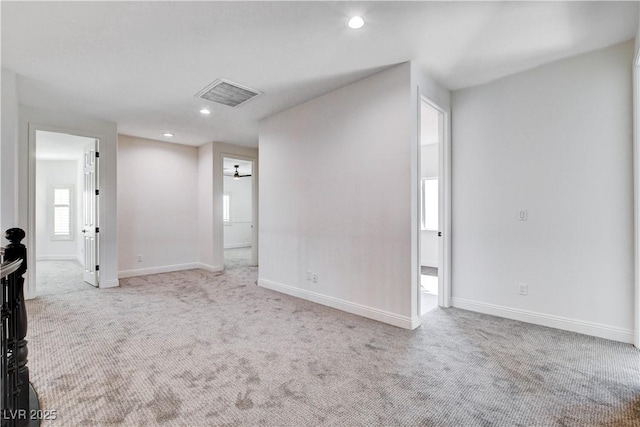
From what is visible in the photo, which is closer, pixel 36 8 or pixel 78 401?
pixel 78 401

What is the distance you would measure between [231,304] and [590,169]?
398 cm

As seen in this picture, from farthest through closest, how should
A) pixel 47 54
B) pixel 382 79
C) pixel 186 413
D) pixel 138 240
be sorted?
pixel 138 240 → pixel 382 79 → pixel 47 54 → pixel 186 413

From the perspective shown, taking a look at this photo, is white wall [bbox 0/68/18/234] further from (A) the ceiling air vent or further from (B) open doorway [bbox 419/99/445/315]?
(B) open doorway [bbox 419/99/445/315]

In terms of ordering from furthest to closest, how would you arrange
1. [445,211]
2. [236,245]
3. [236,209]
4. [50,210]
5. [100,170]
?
[236,209], [236,245], [50,210], [100,170], [445,211]

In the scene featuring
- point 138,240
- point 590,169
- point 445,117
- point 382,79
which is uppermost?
point 382,79

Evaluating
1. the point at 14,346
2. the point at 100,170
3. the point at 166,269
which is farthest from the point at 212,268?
the point at 14,346

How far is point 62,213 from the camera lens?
308 inches

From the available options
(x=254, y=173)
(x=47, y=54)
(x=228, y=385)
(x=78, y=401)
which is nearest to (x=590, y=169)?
(x=228, y=385)

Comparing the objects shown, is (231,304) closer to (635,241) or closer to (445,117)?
(445,117)

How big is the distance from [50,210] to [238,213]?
4.94 m

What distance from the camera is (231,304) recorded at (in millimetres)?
3791

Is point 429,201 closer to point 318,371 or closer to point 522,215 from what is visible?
point 522,215

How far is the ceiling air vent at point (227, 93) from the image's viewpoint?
345 centimetres

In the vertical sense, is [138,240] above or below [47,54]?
below
